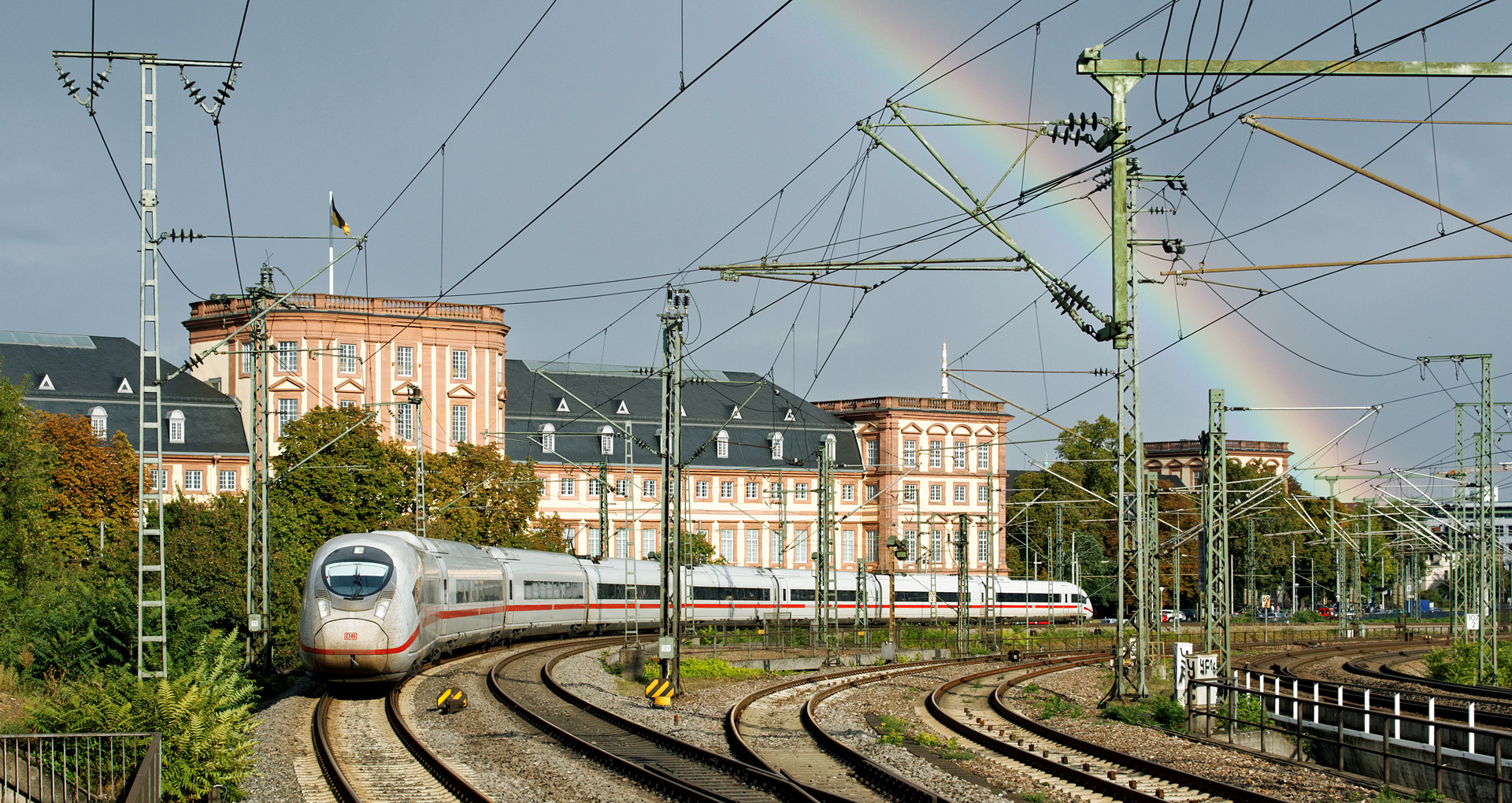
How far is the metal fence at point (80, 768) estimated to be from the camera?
47.2ft

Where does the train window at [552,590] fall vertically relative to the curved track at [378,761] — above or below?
below

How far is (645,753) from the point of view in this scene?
20359 mm

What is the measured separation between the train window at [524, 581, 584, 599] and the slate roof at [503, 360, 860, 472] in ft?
124

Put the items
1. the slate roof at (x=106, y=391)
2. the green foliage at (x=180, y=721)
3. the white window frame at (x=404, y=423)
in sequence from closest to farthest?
the green foliage at (x=180, y=721), the slate roof at (x=106, y=391), the white window frame at (x=404, y=423)

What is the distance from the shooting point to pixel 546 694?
29.4m

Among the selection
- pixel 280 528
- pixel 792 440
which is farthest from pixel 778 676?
pixel 792 440

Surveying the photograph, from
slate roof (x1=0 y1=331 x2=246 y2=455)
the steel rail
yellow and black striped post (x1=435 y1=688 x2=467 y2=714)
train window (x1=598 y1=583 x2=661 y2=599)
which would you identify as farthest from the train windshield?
slate roof (x1=0 y1=331 x2=246 y2=455)

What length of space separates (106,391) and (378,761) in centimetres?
7095

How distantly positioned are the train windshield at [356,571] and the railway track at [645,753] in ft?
11.0

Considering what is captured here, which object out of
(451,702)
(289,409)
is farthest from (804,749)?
(289,409)

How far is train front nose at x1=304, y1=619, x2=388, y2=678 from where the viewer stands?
2705 centimetres

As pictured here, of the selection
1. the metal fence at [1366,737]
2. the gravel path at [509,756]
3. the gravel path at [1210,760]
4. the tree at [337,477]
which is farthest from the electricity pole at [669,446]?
the tree at [337,477]

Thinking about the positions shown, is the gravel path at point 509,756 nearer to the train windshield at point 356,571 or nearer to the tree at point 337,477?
the train windshield at point 356,571

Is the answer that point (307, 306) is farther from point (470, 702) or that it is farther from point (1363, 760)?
point (1363, 760)
